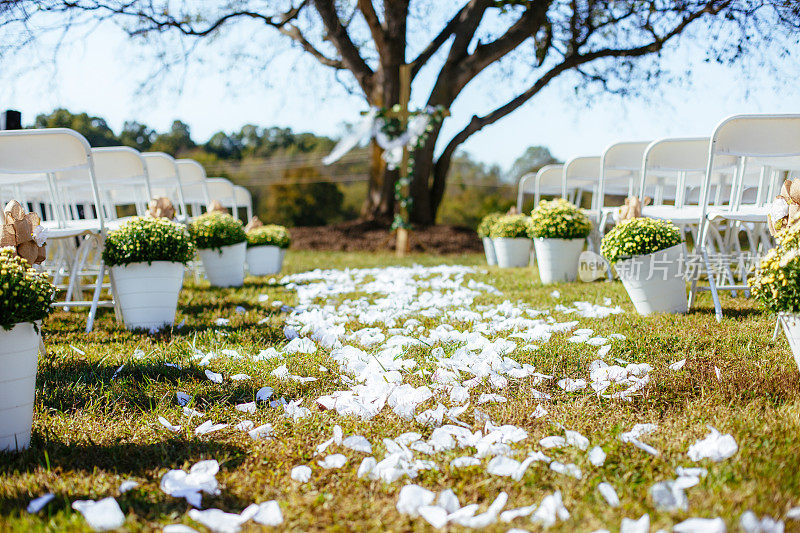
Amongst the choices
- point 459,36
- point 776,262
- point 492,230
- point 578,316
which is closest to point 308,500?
point 776,262

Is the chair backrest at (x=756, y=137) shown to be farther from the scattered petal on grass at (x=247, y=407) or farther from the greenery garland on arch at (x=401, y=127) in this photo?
the greenery garland on arch at (x=401, y=127)

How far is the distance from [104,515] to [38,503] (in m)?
0.20

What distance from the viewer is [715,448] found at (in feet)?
4.36

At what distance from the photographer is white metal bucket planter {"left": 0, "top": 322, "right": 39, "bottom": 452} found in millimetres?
1455

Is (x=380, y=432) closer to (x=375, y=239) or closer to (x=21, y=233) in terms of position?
(x=21, y=233)

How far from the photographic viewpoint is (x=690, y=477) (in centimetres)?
123

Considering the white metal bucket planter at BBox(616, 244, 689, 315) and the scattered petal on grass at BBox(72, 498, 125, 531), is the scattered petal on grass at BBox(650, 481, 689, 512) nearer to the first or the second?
the scattered petal on grass at BBox(72, 498, 125, 531)

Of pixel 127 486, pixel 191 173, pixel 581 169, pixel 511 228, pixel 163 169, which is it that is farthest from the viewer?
pixel 511 228

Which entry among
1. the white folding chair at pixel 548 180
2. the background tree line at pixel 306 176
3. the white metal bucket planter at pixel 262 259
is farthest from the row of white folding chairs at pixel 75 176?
the background tree line at pixel 306 176

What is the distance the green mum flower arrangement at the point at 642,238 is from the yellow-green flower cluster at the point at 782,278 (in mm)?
1220

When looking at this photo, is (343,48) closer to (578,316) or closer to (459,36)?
(459,36)

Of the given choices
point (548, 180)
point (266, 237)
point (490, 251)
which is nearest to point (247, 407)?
point (266, 237)

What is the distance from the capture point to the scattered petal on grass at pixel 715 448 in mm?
1306

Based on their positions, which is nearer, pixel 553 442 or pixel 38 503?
pixel 38 503
